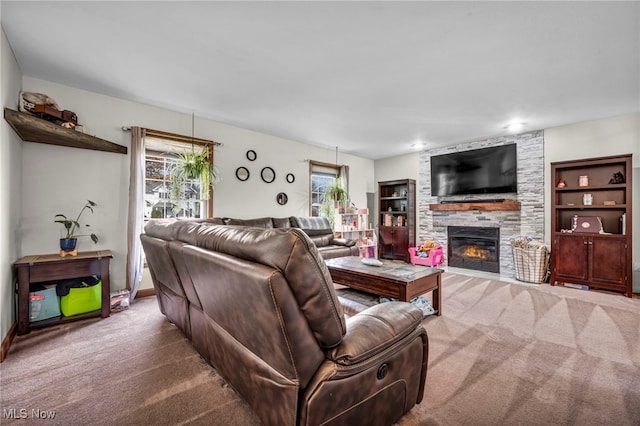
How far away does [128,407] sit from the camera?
155cm

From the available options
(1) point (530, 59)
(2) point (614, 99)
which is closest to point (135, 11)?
(1) point (530, 59)

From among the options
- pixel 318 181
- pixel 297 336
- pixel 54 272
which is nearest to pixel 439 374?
pixel 297 336

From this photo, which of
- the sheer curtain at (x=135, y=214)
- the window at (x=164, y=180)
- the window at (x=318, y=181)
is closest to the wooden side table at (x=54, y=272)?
the sheer curtain at (x=135, y=214)

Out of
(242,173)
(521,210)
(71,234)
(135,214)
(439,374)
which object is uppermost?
(242,173)

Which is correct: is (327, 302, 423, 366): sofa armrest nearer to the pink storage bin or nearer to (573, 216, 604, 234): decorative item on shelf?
the pink storage bin

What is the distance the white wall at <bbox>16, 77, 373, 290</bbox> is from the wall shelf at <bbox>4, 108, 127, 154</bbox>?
14cm

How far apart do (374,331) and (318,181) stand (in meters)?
5.01

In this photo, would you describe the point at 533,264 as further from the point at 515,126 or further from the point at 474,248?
the point at 515,126

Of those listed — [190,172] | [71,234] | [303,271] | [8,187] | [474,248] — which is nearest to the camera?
[303,271]

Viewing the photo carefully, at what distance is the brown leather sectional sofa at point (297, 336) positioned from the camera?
0.98 m

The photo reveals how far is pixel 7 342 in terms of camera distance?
2.16m

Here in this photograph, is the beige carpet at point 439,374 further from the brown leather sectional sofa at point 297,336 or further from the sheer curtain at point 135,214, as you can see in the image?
the sheer curtain at point 135,214

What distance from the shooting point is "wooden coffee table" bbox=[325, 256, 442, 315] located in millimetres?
2623

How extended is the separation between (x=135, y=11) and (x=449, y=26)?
Result: 2.26 meters
